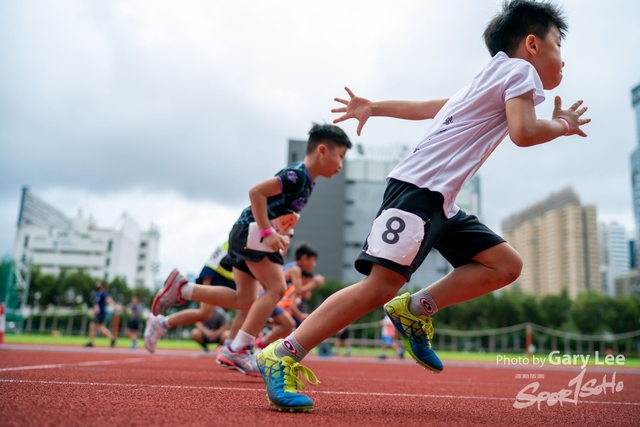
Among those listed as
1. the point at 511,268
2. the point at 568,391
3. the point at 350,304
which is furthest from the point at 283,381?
the point at 568,391

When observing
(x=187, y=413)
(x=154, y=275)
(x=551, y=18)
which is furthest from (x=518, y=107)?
(x=154, y=275)

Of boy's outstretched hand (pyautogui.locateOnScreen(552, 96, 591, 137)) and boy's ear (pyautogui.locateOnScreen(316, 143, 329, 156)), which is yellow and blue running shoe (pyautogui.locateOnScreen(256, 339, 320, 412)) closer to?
boy's outstretched hand (pyautogui.locateOnScreen(552, 96, 591, 137))

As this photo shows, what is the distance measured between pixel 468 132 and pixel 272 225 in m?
2.11

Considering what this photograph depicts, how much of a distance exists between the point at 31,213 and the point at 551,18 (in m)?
115

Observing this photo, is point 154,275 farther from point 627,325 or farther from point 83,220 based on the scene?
point 627,325

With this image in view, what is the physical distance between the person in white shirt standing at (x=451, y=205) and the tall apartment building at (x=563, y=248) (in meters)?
120

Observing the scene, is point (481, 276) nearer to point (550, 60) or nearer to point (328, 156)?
point (550, 60)

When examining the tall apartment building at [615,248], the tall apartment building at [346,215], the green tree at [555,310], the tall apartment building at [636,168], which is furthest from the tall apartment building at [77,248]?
the tall apartment building at [615,248]

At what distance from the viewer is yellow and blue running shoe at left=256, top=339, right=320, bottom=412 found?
2.18 metres

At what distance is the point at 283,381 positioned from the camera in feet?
7.32

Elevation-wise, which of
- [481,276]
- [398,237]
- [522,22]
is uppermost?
[522,22]

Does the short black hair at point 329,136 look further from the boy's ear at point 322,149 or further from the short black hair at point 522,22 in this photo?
the short black hair at point 522,22

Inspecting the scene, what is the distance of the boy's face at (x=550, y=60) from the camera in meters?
2.48

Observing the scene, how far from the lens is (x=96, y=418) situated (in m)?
1.78
